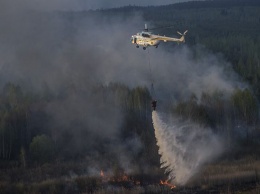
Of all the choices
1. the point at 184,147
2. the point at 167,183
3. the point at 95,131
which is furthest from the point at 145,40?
the point at 95,131

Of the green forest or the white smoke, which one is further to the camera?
the green forest

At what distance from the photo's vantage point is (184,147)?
6556 cm

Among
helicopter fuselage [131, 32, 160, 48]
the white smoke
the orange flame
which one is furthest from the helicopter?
the orange flame

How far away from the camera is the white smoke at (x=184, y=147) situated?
59.4 metres

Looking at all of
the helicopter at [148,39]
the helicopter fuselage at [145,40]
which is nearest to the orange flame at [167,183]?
the helicopter at [148,39]

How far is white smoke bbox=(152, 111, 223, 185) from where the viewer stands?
59375 millimetres

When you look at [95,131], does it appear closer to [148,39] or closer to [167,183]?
[167,183]

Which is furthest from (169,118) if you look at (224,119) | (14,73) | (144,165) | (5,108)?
(14,73)

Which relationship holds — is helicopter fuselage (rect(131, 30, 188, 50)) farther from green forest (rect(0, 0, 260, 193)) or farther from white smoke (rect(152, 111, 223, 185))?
green forest (rect(0, 0, 260, 193))

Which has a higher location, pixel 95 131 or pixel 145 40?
pixel 145 40

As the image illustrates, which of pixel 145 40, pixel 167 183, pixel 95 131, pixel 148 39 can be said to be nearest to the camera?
pixel 148 39

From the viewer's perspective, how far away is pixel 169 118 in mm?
82688

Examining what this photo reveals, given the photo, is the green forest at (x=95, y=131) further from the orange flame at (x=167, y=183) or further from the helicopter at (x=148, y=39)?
the helicopter at (x=148, y=39)

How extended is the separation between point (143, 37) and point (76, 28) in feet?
296
